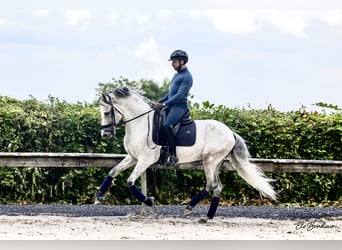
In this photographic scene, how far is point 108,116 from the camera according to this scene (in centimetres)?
1178

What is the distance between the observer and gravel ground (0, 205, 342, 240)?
35.0 ft

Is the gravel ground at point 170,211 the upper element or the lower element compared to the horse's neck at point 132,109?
lower

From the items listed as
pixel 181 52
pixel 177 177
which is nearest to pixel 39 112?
pixel 177 177

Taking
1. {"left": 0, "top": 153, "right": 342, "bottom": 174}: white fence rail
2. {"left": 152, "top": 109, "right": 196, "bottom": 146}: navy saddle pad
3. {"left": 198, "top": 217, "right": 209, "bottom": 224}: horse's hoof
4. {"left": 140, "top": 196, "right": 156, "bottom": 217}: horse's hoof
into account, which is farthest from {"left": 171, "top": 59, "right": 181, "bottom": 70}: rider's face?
{"left": 198, "top": 217, "right": 209, "bottom": 224}: horse's hoof

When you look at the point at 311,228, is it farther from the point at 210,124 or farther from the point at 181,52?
the point at 181,52

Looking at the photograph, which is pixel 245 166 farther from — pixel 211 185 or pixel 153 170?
pixel 153 170

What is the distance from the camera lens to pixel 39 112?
14.3m

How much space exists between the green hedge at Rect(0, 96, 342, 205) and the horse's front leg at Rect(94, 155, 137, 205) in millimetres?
2172

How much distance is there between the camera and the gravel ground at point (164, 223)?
10672 millimetres

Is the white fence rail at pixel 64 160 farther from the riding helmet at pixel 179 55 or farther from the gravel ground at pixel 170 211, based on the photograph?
the riding helmet at pixel 179 55

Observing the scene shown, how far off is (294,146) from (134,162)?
153 inches

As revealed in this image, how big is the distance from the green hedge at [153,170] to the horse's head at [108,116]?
2.30 metres

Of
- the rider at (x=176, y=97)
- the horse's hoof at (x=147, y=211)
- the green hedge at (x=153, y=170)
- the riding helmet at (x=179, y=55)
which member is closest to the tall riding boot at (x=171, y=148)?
→ the rider at (x=176, y=97)

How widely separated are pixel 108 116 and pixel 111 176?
890mm
